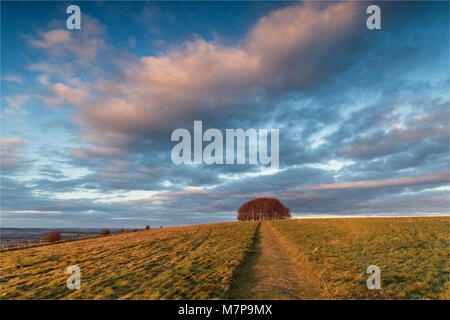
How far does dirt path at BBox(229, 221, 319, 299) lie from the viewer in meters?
11.5

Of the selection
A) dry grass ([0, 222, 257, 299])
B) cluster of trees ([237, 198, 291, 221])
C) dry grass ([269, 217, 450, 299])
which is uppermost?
dry grass ([269, 217, 450, 299])

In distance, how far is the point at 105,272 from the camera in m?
17.9

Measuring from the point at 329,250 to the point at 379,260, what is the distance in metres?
4.58

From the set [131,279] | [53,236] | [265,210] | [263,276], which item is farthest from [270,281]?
[265,210]

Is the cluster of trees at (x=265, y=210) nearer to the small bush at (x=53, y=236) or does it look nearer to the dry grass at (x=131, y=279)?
the small bush at (x=53, y=236)

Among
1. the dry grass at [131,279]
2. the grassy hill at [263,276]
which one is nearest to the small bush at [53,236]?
the grassy hill at [263,276]

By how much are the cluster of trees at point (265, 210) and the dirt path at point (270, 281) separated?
110 m

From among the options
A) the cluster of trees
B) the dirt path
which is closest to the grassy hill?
the dirt path

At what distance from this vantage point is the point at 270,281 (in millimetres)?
13500

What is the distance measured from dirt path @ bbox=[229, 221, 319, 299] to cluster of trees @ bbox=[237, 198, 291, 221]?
11002 cm

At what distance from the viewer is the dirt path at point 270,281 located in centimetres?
1154

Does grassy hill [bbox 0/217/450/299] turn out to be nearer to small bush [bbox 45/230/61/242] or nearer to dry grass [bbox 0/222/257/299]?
dry grass [bbox 0/222/257/299]

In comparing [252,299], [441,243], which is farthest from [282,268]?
[441,243]
